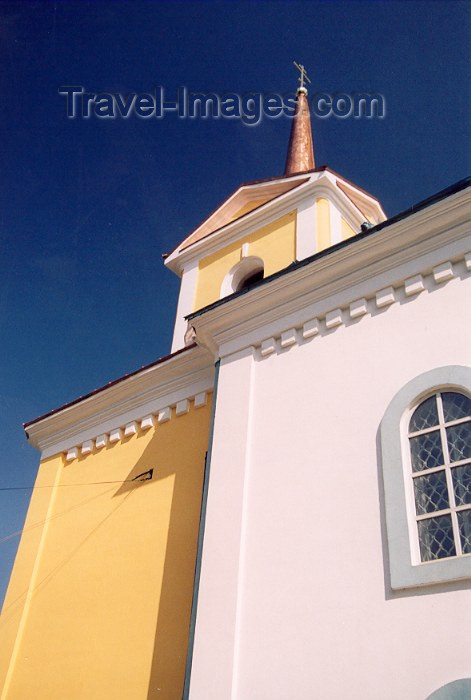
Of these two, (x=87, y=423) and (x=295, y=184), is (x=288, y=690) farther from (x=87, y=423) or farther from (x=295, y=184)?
(x=295, y=184)

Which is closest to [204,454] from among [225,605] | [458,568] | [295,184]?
[225,605]

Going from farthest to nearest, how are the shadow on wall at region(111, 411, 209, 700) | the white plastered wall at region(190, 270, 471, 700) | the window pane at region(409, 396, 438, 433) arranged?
the shadow on wall at region(111, 411, 209, 700), the window pane at region(409, 396, 438, 433), the white plastered wall at region(190, 270, 471, 700)

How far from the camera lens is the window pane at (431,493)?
19.7 feet

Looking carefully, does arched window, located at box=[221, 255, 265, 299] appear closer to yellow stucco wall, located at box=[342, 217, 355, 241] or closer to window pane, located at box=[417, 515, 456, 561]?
yellow stucco wall, located at box=[342, 217, 355, 241]

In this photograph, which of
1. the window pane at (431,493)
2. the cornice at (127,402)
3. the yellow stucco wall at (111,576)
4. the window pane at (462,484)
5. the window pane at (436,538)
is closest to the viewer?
the window pane at (436,538)

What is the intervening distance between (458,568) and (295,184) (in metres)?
Result: 8.43

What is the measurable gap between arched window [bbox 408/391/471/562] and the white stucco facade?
10.4 inches

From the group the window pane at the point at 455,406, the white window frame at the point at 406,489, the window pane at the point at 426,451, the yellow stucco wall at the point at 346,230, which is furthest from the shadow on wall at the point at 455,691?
the yellow stucco wall at the point at 346,230

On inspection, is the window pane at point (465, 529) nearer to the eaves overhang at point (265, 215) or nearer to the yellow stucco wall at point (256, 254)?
the yellow stucco wall at point (256, 254)

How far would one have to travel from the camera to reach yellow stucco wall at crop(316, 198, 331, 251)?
11.5 meters

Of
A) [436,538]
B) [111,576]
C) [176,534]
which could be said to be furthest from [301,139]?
[436,538]

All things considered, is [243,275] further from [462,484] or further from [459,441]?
[462,484]

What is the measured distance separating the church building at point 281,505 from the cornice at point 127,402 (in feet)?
0.10

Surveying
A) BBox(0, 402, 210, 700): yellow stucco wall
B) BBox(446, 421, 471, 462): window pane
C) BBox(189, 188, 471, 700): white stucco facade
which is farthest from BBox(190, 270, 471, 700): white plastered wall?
BBox(0, 402, 210, 700): yellow stucco wall
